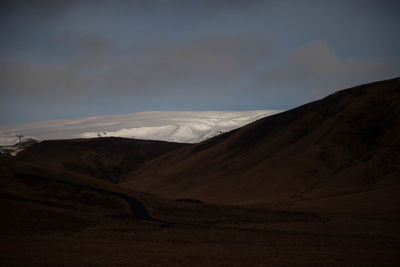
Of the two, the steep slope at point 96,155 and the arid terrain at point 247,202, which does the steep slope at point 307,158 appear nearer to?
the arid terrain at point 247,202

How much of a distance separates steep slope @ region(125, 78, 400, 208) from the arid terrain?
0.28m

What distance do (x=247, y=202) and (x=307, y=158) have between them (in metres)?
18.3

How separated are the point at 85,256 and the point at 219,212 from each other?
78.9 feet

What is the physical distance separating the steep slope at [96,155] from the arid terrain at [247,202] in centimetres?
1701

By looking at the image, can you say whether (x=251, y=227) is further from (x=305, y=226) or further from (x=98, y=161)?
(x=98, y=161)

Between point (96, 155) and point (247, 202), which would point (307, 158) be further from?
point (96, 155)

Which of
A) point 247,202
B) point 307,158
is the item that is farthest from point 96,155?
point 247,202

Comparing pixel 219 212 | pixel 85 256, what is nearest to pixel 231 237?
pixel 85 256

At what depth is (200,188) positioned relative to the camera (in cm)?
8206

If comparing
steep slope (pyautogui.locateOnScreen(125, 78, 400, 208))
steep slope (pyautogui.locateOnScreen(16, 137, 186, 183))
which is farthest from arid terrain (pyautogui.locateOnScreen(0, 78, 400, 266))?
steep slope (pyautogui.locateOnScreen(16, 137, 186, 183))

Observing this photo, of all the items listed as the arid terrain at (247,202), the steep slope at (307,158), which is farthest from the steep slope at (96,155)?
the steep slope at (307,158)

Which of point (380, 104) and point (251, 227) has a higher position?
point (380, 104)

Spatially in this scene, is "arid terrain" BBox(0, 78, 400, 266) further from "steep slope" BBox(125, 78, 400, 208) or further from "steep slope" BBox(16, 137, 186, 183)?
"steep slope" BBox(16, 137, 186, 183)

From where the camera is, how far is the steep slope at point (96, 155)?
124m
